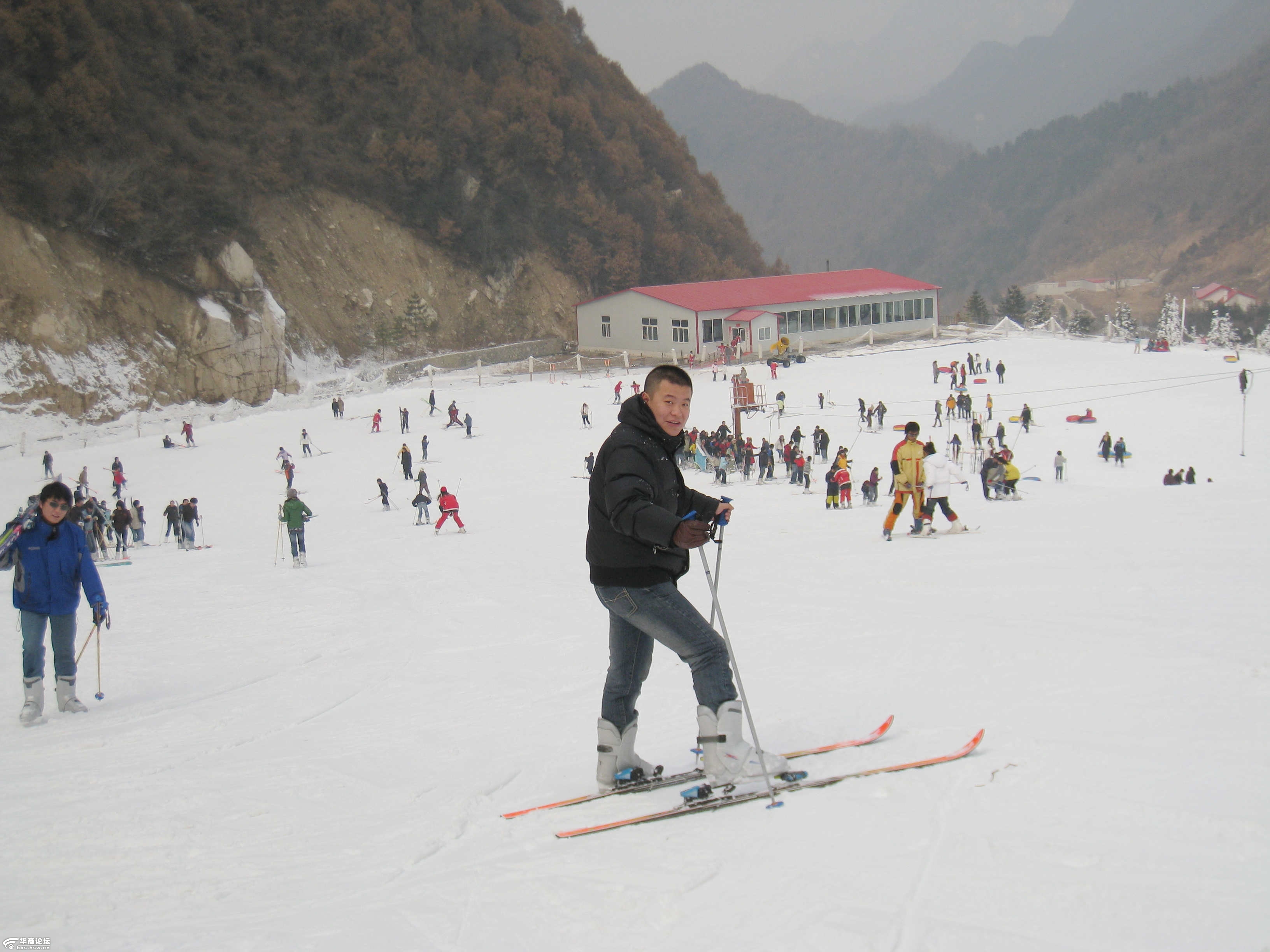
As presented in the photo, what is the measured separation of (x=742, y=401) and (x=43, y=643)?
27165 millimetres

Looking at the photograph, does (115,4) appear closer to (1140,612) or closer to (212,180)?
(212,180)

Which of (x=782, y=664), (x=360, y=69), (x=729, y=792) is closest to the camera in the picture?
(x=729, y=792)

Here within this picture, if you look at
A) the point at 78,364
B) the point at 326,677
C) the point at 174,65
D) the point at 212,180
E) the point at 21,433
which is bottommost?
the point at 326,677

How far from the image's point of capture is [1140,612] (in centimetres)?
699

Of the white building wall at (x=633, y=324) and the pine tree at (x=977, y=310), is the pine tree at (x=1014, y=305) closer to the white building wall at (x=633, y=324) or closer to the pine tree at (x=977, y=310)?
the pine tree at (x=977, y=310)

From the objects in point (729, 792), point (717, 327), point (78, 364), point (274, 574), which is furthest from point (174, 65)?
point (729, 792)

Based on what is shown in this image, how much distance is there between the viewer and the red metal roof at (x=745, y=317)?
173ft

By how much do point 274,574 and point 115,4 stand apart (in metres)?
53.7

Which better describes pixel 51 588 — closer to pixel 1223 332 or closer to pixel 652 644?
pixel 652 644

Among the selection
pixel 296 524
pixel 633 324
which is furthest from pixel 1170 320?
pixel 296 524

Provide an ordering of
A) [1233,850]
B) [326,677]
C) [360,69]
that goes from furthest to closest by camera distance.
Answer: [360,69] < [326,677] < [1233,850]

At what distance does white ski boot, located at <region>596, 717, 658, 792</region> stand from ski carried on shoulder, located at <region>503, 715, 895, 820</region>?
0.04m

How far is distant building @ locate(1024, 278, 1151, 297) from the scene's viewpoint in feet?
502

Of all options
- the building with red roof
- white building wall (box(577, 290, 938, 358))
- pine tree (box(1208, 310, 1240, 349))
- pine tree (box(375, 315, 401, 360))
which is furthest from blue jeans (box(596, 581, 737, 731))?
the building with red roof
